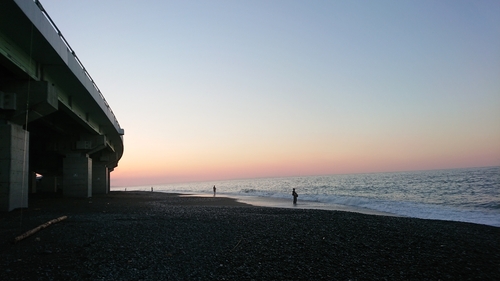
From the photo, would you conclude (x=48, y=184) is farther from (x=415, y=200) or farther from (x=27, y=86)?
(x=415, y=200)

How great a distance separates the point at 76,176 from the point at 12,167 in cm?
1647

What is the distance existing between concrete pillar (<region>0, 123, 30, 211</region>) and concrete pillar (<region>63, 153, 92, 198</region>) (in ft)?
49.1

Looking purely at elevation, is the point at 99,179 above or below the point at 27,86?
below

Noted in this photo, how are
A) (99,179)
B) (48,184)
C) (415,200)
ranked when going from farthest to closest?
1. (48,184)
2. (99,179)
3. (415,200)

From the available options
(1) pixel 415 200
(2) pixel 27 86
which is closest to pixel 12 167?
(2) pixel 27 86

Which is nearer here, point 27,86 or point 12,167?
point 12,167

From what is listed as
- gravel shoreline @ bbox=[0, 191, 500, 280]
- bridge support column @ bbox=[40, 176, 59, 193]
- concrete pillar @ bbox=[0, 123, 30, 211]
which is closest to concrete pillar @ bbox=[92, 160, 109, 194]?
bridge support column @ bbox=[40, 176, 59, 193]

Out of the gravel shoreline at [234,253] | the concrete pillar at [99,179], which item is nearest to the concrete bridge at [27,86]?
the gravel shoreline at [234,253]

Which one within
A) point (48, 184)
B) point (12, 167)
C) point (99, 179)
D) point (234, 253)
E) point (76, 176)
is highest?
point (12, 167)

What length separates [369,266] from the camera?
→ 323 inches

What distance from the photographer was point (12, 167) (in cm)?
1530

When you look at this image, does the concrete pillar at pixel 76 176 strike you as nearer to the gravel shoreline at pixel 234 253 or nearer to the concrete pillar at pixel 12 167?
the concrete pillar at pixel 12 167

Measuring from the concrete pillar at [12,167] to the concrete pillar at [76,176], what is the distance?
14955 mm

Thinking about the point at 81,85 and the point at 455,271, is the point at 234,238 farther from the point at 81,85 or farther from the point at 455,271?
the point at 81,85
